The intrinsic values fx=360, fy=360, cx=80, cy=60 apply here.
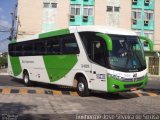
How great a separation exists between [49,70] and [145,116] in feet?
31.3

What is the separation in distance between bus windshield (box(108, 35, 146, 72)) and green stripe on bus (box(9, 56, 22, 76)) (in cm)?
988

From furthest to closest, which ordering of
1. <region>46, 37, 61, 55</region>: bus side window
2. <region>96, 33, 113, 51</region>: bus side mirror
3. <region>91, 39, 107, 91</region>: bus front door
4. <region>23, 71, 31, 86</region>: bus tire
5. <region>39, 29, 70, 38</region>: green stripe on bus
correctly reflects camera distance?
<region>23, 71, 31, 86</region>: bus tire, <region>46, 37, 61, 55</region>: bus side window, <region>39, 29, 70, 38</region>: green stripe on bus, <region>91, 39, 107, 91</region>: bus front door, <region>96, 33, 113, 51</region>: bus side mirror

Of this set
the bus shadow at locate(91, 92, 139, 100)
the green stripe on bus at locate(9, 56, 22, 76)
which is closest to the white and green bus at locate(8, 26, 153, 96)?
the bus shadow at locate(91, 92, 139, 100)

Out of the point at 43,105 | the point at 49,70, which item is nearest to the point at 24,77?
the point at 49,70

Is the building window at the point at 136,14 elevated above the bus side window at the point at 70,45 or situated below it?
above

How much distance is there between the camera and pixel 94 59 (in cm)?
1542

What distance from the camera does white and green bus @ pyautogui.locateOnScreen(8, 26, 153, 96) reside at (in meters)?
14.7

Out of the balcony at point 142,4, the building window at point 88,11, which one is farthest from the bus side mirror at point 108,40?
the balcony at point 142,4

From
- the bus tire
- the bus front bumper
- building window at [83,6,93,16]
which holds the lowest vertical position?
the bus tire

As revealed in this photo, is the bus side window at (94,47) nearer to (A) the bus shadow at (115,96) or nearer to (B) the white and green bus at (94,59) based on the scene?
(B) the white and green bus at (94,59)

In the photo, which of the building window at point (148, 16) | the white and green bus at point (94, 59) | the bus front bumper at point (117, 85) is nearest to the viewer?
the bus front bumper at point (117, 85)

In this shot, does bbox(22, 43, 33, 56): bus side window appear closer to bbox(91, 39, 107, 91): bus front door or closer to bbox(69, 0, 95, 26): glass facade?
bbox(91, 39, 107, 91): bus front door

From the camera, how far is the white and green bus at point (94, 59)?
48.2 ft

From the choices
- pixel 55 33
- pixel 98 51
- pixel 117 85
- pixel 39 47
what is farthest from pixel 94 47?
pixel 39 47
